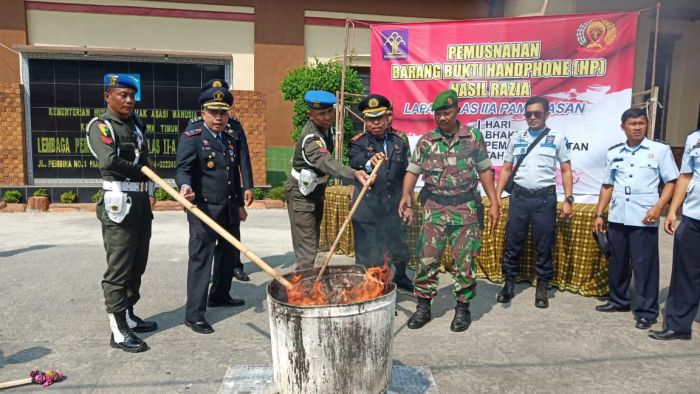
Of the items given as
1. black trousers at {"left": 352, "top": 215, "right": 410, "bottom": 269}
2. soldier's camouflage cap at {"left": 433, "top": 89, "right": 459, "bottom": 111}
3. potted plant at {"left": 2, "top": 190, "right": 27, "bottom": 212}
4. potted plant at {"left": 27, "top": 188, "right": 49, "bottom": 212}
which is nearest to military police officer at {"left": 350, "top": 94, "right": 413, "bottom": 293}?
black trousers at {"left": 352, "top": 215, "right": 410, "bottom": 269}

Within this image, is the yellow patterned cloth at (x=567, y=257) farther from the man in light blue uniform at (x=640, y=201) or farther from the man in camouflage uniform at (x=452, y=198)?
the man in camouflage uniform at (x=452, y=198)

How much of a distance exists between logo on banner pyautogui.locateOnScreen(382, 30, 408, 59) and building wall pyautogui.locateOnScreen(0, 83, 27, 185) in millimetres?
8312

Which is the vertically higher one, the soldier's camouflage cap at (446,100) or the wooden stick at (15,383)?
the soldier's camouflage cap at (446,100)

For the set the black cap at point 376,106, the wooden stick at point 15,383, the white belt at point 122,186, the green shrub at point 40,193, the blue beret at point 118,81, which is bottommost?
the wooden stick at point 15,383

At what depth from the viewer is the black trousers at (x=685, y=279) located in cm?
380

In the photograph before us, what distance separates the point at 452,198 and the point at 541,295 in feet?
5.08

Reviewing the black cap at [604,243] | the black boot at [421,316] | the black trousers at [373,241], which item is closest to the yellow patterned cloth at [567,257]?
the black cap at [604,243]

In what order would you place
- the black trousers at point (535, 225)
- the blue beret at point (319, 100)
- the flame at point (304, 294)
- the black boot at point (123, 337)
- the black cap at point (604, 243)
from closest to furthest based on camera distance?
the flame at point (304, 294) < the black boot at point (123, 337) < the blue beret at point (319, 100) < the black cap at point (604, 243) < the black trousers at point (535, 225)

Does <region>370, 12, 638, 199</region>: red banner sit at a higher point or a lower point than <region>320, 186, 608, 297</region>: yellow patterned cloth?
higher

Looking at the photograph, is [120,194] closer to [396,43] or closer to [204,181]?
[204,181]

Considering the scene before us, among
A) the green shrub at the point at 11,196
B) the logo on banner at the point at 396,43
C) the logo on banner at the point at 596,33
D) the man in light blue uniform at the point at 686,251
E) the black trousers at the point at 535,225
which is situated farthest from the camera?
the green shrub at the point at 11,196

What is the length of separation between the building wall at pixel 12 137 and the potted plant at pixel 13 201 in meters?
0.45

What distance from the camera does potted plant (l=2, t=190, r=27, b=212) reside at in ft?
31.8

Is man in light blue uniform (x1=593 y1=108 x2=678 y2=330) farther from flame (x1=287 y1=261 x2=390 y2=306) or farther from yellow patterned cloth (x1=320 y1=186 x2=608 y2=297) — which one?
flame (x1=287 y1=261 x2=390 y2=306)
